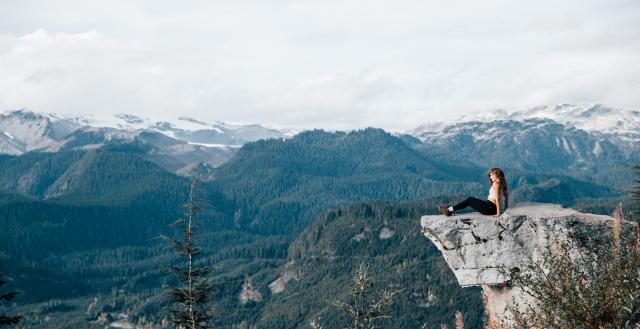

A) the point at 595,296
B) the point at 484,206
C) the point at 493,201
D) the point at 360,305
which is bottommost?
the point at 360,305

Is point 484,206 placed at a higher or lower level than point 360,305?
higher

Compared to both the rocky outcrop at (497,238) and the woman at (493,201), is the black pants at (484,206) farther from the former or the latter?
the rocky outcrop at (497,238)

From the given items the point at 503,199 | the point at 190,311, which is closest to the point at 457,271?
the point at 503,199

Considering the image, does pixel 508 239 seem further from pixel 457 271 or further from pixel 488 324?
pixel 488 324

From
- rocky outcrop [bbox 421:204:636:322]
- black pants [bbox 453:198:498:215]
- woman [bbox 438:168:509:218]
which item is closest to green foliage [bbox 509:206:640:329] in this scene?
rocky outcrop [bbox 421:204:636:322]

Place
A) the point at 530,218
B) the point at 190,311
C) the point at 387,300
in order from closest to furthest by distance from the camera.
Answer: the point at 530,218
the point at 387,300
the point at 190,311

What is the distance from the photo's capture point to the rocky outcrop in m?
26.2

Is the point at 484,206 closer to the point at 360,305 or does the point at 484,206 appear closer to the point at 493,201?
the point at 493,201

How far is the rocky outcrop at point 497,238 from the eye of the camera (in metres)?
26.2

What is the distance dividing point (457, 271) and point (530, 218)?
14.4 ft

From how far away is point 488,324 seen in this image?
20703mm

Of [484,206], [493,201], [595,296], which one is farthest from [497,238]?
[595,296]

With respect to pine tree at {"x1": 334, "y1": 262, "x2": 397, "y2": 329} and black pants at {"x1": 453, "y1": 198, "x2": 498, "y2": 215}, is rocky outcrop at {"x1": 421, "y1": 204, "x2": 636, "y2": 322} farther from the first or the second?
pine tree at {"x1": 334, "y1": 262, "x2": 397, "y2": 329}

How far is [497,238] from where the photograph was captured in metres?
28.2
